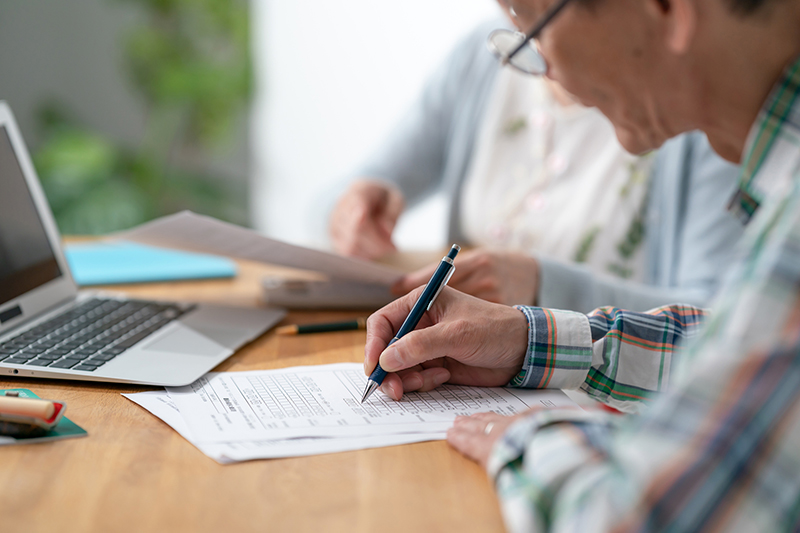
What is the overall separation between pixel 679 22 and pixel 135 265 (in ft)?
3.46

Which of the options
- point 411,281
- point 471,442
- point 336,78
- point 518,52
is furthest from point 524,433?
point 336,78

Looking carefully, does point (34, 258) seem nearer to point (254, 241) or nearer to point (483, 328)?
point (254, 241)

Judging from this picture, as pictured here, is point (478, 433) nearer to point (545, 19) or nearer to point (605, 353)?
point (605, 353)

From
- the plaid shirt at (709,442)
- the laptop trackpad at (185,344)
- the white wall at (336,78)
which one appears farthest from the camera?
the white wall at (336,78)

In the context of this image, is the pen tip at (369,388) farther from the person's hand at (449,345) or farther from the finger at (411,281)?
the finger at (411,281)

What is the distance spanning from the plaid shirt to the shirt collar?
0.35 feet

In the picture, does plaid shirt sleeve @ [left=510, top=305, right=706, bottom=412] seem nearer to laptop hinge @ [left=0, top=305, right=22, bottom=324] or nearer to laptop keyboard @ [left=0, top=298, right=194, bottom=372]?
laptop keyboard @ [left=0, top=298, right=194, bottom=372]

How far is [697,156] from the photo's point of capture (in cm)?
122

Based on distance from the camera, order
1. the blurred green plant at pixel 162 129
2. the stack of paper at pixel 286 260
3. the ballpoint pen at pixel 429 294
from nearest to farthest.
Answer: the ballpoint pen at pixel 429 294 → the stack of paper at pixel 286 260 → the blurred green plant at pixel 162 129

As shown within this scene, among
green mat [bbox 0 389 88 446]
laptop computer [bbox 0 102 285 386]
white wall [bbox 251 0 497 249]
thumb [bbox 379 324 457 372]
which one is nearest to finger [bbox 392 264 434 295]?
laptop computer [bbox 0 102 285 386]

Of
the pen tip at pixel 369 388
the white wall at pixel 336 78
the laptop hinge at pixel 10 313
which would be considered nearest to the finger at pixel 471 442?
the pen tip at pixel 369 388

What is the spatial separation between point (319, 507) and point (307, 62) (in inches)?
123

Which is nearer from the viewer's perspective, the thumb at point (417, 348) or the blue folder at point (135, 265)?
the thumb at point (417, 348)

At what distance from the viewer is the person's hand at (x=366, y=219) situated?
4.25ft
